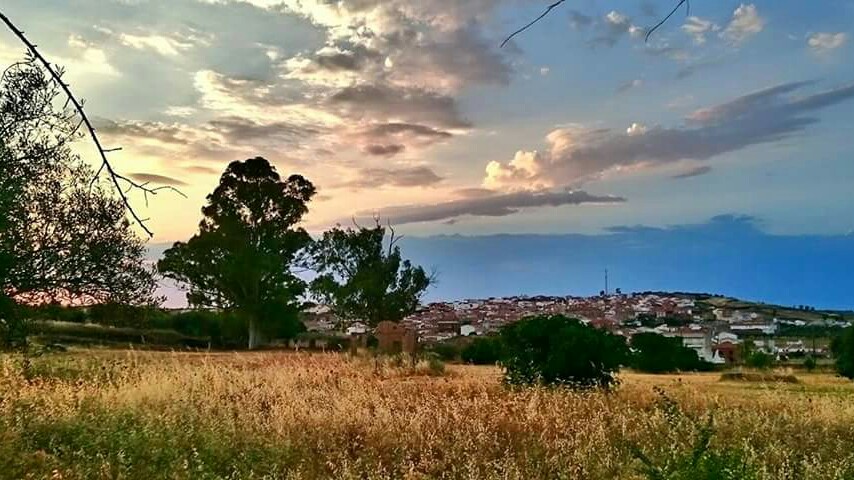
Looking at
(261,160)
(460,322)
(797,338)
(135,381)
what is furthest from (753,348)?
(135,381)

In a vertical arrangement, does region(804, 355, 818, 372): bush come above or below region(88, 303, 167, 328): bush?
below

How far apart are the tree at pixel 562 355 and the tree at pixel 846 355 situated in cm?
1926

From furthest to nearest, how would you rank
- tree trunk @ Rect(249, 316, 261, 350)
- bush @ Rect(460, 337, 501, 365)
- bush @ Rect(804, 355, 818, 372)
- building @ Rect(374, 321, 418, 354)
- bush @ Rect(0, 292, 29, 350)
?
1. tree trunk @ Rect(249, 316, 261, 350)
2. bush @ Rect(804, 355, 818, 372)
3. bush @ Rect(460, 337, 501, 365)
4. building @ Rect(374, 321, 418, 354)
5. bush @ Rect(0, 292, 29, 350)

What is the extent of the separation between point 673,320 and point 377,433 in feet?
190

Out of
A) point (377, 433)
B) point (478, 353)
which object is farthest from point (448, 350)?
point (377, 433)

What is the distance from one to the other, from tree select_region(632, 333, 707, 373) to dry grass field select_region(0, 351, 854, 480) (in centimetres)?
2314

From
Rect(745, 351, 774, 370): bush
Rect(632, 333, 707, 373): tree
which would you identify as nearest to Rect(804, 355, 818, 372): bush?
Rect(745, 351, 774, 370): bush

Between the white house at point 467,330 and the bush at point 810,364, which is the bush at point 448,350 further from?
the bush at point 810,364

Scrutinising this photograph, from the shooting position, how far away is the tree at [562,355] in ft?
47.9

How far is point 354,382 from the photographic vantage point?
45.6 ft

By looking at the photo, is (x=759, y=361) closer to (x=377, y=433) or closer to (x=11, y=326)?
(x=377, y=433)

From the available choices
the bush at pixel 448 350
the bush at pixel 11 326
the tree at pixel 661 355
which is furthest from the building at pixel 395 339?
the bush at pixel 11 326

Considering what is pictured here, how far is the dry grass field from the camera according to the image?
6.63 metres

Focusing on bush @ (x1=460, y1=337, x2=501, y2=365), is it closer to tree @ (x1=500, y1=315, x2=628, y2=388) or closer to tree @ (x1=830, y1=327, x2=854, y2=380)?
tree @ (x1=830, y1=327, x2=854, y2=380)
